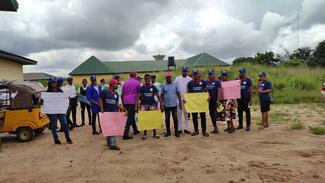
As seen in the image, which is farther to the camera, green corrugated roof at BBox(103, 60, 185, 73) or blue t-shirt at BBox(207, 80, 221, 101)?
green corrugated roof at BBox(103, 60, 185, 73)

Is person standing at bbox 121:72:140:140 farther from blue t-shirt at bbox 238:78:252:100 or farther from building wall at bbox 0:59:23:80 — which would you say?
building wall at bbox 0:59:23:80

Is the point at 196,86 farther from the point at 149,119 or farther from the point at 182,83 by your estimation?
the point at 149,119

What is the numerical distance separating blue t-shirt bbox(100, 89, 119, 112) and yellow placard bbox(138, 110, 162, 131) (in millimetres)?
921

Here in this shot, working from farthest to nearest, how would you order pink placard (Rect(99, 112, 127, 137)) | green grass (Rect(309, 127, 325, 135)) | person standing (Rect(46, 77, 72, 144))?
green grass (Rect(309, 127, 325, 135)) → person standing (Rect(46, 77, 72, 144)) → pink placard (Rect(99, 112, 127, 137))

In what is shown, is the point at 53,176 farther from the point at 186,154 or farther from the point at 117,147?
the point at 186,154

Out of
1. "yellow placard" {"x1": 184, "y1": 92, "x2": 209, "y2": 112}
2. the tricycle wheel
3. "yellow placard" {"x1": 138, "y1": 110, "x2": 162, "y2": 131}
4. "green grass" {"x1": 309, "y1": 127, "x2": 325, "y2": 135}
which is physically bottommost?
"green grass" {"x1": 309, "y1": 127, "x2": 325, "y2": 135}

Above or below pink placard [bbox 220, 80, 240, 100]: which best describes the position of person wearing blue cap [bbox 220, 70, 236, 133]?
below

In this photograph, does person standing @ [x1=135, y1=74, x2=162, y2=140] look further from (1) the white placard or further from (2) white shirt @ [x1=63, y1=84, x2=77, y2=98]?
(2) white shirt @ [x1=63, y1=84, x2=77, y2=98]

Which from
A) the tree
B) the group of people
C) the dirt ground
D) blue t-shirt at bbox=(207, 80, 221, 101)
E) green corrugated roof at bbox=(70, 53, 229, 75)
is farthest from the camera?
the tree

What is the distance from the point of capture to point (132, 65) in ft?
204

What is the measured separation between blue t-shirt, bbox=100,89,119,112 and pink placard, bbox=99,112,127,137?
182mm

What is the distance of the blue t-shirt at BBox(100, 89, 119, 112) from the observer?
835cm

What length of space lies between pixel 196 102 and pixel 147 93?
1.43 metres


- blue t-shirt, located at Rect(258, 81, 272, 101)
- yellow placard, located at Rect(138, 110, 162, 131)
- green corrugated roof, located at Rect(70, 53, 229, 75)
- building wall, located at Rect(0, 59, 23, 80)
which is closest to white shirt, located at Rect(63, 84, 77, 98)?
yellow placard, located at Rect(138, 110, 162, 131)
